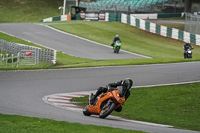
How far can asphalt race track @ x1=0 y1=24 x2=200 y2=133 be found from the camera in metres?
14.5

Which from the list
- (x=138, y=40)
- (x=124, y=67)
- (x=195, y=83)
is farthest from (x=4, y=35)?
(x=195, y=83)

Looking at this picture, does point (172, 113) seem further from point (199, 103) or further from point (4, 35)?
point (4, 35)

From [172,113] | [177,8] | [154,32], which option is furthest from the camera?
[177,8]

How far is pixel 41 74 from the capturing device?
2542 cm

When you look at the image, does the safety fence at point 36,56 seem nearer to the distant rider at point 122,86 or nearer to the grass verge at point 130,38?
the grass verge at point 130,38

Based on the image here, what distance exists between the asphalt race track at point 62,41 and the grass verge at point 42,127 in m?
24.8

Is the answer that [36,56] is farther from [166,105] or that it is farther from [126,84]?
[126,84]

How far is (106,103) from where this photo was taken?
14.7 metres

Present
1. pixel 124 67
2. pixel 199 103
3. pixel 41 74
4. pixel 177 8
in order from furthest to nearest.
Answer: pixel 177 8 < pixel 124 67 < pixel 41 74 < pixel 199 103

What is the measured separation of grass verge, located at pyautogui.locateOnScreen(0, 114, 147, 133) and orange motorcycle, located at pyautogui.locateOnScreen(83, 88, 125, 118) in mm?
2233

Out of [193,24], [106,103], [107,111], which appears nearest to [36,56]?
[106,103]

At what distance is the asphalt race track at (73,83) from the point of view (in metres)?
14.5

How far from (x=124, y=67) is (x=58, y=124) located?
55.9ft

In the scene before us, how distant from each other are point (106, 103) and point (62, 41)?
32059 millimetres
